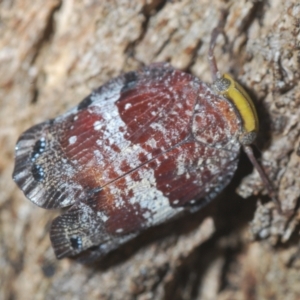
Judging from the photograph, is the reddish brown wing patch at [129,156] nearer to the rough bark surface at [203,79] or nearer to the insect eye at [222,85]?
the insect eye at [222,85]

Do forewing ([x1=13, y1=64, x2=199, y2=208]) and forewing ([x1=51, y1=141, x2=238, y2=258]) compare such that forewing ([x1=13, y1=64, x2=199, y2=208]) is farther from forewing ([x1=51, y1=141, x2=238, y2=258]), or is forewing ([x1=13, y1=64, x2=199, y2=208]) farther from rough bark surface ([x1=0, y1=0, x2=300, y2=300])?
rough bark surface ([x1=0, y1=0, x2=300, y2=300])

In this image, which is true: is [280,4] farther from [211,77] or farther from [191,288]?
[191,288]

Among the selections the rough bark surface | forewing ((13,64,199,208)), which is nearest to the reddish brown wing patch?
forewing ((13,64,199,208))

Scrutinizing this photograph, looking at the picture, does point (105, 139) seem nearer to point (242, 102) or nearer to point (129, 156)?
point (129, 156)

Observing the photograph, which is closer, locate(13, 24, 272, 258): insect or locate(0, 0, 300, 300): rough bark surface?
locate(13, 24, 272, 258): insect

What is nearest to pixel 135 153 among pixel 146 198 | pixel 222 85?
pixel 146 198

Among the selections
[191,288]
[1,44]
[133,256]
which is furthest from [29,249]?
[1,44]

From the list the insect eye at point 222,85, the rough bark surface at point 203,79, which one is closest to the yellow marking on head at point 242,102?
the insect eye at point 222,85
